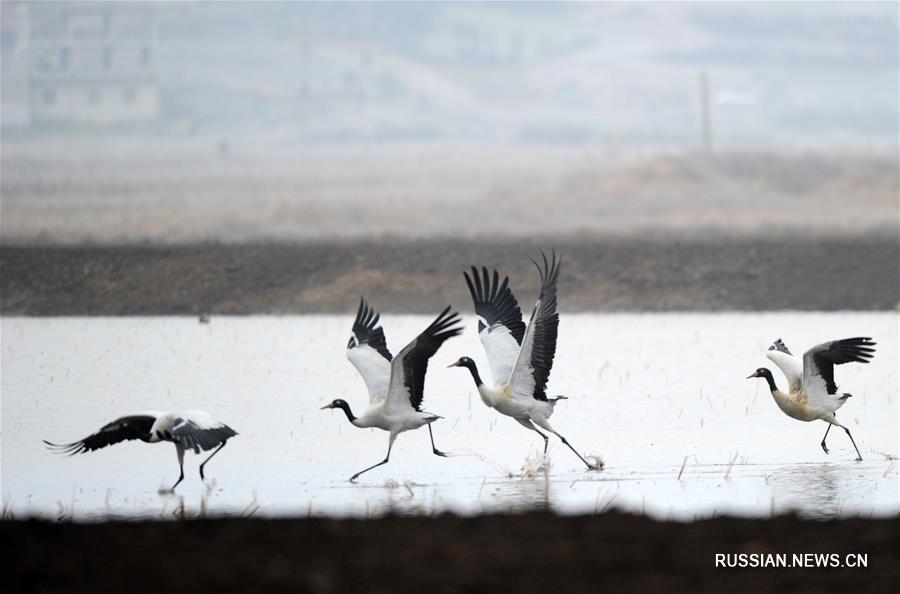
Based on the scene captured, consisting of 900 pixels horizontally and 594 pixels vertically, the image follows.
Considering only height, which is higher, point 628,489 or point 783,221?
point 783,221

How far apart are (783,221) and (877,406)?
110 feet

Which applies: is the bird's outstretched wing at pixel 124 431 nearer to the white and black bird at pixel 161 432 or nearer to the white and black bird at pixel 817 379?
the white and black bird at pixel 161 432

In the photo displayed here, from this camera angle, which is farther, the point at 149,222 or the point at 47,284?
the point at 149,222

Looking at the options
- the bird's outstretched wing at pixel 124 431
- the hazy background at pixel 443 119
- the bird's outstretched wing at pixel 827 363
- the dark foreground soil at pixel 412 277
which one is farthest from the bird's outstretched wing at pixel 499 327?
the hazy background at pixel 443 119

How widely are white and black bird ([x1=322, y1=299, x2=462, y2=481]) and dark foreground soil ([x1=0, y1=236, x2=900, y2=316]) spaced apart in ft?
54.8

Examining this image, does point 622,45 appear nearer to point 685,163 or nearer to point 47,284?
point 685,163

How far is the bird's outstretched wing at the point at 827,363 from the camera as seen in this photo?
13.3m

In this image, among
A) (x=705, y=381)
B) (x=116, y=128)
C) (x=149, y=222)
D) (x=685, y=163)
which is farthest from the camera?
(x=116, y=128)

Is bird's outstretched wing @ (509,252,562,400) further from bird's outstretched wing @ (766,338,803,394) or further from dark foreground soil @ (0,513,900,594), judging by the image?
dark foreground soil @ (0,513,900,594)

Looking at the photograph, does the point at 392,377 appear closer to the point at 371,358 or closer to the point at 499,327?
the point at 371,358

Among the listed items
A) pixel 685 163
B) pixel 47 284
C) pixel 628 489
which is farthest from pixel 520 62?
pixel 628 489

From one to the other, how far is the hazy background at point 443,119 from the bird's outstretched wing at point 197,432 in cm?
2659

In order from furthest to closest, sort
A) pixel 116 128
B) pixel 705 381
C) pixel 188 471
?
1. pixel 116 128
2. pixel 705 381
3. pixel 188 471

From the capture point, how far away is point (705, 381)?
18828mm
